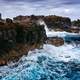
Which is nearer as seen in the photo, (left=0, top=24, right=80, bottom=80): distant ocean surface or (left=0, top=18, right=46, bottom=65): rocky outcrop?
(left=0, top=24, right=80, bottom=80): distant ocean surface

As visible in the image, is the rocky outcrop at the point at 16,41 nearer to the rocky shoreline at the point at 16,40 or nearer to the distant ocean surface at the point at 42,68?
the rocky shoreline at the point at 16,40

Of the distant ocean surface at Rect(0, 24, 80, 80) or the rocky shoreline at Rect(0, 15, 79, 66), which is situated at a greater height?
the rocky shoreline at Rect(0, 15, 79, 66)

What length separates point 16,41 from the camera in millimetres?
54312

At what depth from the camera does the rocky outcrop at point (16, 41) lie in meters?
49.5

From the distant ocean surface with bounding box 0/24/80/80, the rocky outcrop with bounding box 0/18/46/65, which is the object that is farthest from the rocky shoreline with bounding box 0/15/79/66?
the distant ocean surface with bounding box 0/24/80/80

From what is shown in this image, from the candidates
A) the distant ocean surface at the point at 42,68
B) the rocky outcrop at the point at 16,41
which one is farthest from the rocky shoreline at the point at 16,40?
the distant ocean surface at the point at 42,68

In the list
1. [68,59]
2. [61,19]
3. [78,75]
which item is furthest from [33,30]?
[61,19]

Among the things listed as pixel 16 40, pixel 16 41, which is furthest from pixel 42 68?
pixel 16 40

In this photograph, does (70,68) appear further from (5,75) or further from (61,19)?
(61,19)

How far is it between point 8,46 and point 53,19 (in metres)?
96.7

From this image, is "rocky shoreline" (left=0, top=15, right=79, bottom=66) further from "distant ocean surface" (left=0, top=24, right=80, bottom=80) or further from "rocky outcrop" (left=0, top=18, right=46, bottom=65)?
"distant ocean surface" (left=0, top=24, right=80, bottom=80)

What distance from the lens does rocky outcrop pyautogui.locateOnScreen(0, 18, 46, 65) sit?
162 feet

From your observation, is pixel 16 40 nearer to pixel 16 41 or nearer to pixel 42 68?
pixel 16 41

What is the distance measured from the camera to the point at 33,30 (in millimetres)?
62125
